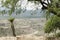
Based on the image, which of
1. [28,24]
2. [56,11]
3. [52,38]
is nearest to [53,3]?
[56,11]

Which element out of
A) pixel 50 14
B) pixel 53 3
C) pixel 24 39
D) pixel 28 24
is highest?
pixel 53 3

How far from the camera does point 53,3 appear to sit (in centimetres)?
1051

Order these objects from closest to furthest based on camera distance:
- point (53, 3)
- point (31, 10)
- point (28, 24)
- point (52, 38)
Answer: point (53, 3) → point (31, 10) → point (52, 38) → point (28, 24)

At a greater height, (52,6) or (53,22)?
(52,6)

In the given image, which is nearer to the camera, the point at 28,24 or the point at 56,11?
the point at 56,11

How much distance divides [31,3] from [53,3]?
4.43 ft

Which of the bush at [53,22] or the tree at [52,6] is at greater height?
the tree at [52,6]

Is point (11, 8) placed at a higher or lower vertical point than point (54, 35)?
higher

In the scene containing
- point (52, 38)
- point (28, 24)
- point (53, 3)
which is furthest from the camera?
point (28, 24)

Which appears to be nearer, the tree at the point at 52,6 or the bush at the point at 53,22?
the tree at the point at 52,6

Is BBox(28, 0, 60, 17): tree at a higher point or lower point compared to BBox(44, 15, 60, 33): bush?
higher

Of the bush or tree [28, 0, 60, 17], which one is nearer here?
tree [28, 0, 60, 17]

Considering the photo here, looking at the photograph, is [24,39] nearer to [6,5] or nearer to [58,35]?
[58,35]

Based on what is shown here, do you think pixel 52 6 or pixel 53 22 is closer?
pixel 52 6
